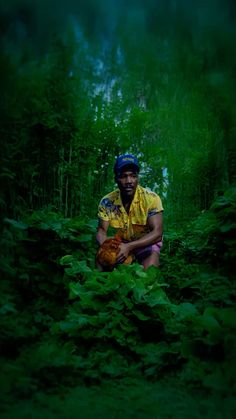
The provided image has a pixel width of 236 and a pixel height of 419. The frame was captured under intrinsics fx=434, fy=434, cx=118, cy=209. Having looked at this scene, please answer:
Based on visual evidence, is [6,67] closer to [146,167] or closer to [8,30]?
[8,30]

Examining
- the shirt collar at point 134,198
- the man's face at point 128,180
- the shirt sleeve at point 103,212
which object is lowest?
the shirt sleeve at point 103,212

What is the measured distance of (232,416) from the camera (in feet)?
5.69

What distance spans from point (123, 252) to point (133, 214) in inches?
22.6

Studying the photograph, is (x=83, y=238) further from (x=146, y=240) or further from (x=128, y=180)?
(x=128, y=180)

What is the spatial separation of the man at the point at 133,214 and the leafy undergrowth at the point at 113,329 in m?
0.39

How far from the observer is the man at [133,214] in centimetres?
436

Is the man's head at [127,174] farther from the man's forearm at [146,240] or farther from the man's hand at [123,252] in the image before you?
the man's hand at [123,252]

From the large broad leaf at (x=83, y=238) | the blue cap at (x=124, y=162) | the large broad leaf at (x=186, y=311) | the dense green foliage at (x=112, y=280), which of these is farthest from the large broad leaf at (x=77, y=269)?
the blue cap at (x=124, y=162)

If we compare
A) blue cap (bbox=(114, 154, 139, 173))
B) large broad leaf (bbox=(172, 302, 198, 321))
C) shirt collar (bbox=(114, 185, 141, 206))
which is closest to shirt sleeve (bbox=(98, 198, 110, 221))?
shirt collar (bbox=(114, 185, 141, 206))

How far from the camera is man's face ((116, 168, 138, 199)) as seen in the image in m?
4.39

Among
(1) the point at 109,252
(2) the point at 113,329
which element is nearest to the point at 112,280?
(2) the point at 113,329

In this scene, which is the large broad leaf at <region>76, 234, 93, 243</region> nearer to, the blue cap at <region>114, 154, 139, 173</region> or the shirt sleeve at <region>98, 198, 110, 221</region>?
the shirt sleeve at <region>98, 198, 110, 221</region>

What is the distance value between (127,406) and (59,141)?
152 inches

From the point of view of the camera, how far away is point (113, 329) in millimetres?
2828
